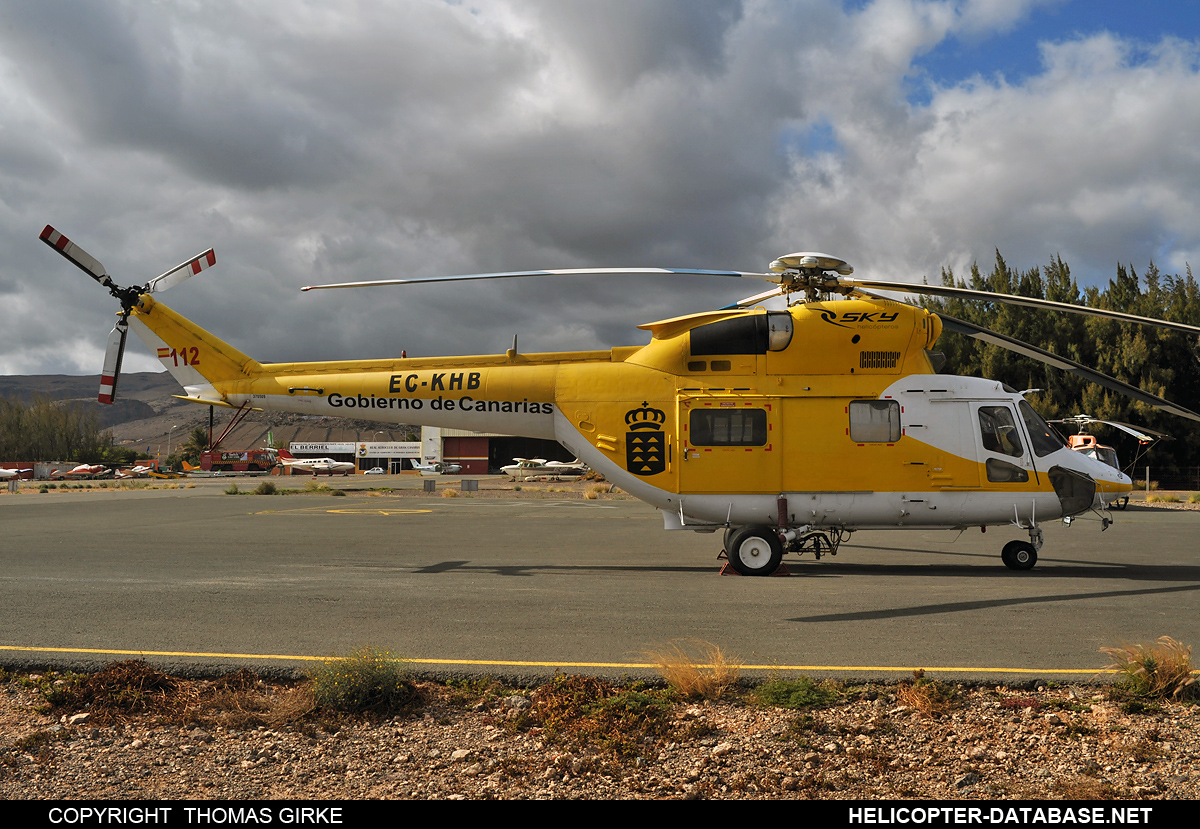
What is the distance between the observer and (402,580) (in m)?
10.9

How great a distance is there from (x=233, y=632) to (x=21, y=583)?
5.54 m

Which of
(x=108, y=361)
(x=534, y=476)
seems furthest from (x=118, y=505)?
(x=534, y=476)

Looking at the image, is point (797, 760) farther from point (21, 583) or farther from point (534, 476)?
point (534, 476)

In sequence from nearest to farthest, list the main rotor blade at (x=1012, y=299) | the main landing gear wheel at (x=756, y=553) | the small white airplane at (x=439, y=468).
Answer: the main rotor blade at (x=1012, y=299)
the main landing gear wheel at (x=756, y=553)
the small white airplane at (x=439, y=468)

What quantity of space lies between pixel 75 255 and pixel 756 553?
43.3 feet

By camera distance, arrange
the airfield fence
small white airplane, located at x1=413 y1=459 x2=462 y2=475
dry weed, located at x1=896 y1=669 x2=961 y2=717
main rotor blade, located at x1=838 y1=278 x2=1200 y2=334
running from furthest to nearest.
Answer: small white airplane, located at x1=413 y1=459 x2=462 y2=475, the airfield fence, main rotor blade, located at x1=838 y1=278 x2=1200 y2=334, dry weed, located at x1=896 y1=669 x2=961 y2=717

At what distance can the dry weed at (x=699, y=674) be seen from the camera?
17.9 ft

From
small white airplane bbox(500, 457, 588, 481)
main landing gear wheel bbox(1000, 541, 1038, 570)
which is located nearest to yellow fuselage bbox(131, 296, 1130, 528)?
main landing gear wheel bbox(1000, 541, 1038, 570)

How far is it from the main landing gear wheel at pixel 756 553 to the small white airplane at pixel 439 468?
69915mm

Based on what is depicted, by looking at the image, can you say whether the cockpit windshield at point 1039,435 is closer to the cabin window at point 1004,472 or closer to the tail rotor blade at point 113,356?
the cabin window at point 1004,472

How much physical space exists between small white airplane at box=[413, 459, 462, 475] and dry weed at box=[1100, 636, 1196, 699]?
251ft

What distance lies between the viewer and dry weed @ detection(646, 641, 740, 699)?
5.46m

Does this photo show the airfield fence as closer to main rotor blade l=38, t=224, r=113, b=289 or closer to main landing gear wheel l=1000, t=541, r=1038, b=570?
main landing gear wheel l=1000, t=541, r=1038, b=570

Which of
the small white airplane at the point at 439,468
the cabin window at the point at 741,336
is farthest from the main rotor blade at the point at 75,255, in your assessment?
the small white airplane at the point at 439,468
